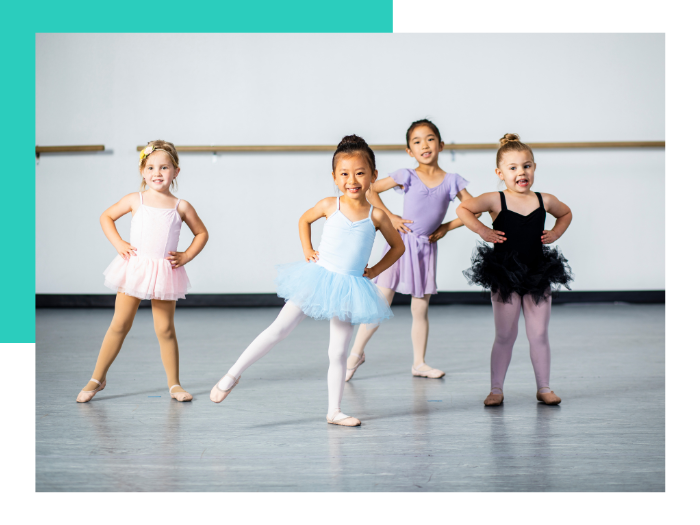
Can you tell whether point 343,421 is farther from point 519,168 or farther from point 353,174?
point 519,168

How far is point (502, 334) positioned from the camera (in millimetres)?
2033

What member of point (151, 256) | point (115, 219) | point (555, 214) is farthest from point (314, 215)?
point (555, 214)

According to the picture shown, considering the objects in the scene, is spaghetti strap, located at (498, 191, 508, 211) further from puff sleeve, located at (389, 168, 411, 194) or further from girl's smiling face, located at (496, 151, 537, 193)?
puff sleeve, located at (389, 168, 411, 194)

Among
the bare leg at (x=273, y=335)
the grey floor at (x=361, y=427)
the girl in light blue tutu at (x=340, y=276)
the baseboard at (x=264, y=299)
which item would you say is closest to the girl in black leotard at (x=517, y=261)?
the grey floor at (x=361, y=427)

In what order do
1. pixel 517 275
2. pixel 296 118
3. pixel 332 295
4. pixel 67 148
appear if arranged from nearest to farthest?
pixel 332 295 < pixel 517 275 < pixel 67 148 < pixel 296 118

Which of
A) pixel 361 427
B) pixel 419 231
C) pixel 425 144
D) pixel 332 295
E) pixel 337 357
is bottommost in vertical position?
pixel 361 427

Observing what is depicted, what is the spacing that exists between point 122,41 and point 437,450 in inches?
152

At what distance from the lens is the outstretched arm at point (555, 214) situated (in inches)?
80.0

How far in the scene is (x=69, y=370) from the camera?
2492mm

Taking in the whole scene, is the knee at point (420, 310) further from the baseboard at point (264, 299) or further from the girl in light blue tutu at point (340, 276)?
the baseboard at point (264, 299)

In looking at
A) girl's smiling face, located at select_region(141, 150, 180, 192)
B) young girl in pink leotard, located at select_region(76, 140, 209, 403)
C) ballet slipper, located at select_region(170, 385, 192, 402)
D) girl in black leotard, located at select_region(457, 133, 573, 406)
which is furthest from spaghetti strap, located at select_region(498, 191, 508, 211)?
ballet slipper, located at select_region(170, 385, 192, 402)

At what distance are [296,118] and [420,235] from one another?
7.53ft

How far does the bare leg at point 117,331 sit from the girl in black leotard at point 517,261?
1.10 meters

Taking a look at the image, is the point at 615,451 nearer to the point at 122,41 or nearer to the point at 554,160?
the point at 554,160
